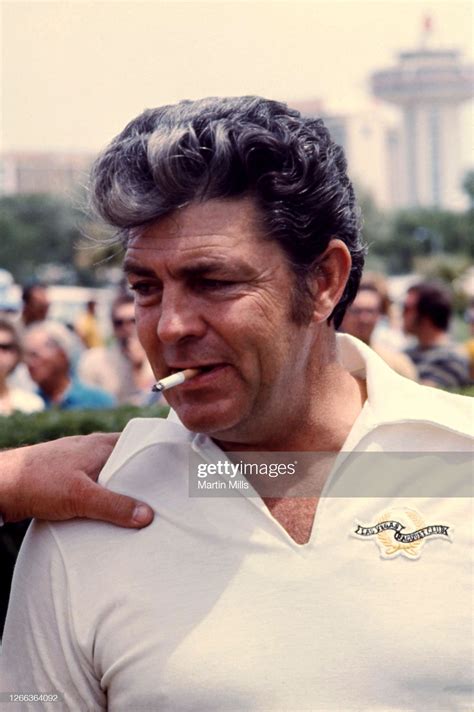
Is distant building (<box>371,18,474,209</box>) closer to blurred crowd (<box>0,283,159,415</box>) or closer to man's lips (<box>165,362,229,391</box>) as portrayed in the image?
blurred crowd (<box>0,283,159,415</box>)

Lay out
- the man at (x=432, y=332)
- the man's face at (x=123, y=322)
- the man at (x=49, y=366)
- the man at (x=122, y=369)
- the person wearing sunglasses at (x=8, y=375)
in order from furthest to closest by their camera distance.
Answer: the man's face at (x=123, y=322) < the man at (x=122, y=369) < the man at (x=49, y=366) < the man at (x=432, y=332) < the person wearing sunglasses at (x=8, y=375)

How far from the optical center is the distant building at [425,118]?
101 metres

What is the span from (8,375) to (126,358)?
742mm

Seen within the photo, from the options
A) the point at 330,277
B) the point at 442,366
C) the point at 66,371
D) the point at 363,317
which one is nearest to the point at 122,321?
the point at 66,371

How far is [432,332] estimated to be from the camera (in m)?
6.91

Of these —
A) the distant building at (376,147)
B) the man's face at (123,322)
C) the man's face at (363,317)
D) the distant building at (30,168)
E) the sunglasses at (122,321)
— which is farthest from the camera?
the distant building at (376,147)

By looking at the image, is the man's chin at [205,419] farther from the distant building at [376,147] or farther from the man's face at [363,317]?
the distant building at [376,147]

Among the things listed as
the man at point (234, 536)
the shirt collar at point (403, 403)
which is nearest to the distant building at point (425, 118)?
the shirt collar at point (403, 403)

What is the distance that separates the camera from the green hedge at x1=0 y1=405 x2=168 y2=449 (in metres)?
4.30

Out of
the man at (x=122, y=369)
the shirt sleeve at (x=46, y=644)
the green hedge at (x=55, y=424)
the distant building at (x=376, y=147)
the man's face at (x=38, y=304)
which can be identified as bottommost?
the distant building at (x=376, y=147)

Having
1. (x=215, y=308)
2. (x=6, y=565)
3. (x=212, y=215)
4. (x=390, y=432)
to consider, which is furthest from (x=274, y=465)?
(x=6, y=565)

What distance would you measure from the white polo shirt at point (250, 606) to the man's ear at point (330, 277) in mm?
299

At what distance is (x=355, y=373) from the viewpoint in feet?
8.56

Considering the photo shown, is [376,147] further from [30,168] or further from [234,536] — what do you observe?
[234,536]
